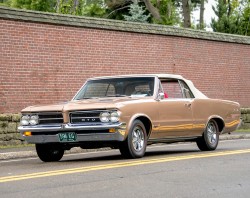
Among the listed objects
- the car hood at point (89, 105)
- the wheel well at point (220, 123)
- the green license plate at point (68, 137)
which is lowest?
the wheel well at point (220, 123)

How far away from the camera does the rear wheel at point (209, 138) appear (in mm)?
14992

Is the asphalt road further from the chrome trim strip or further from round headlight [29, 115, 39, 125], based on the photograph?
round headlight [29, 115, 39, 125]

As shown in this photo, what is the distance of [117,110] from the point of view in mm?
12422

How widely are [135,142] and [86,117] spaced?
39.0 inches

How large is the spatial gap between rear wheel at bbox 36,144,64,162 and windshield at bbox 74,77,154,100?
120 cm

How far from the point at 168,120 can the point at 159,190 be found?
5.24m

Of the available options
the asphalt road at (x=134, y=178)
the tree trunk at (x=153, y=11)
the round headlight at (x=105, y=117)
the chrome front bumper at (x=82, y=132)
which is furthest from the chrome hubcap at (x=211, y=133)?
the tree trunk at (x=153, y=11)

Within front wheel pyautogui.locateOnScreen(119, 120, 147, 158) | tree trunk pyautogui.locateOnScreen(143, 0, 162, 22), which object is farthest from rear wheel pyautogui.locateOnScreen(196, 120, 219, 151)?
tree trunk pyautogui.locateOnScreen(143, 0, 162, 22)

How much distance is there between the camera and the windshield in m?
13.8

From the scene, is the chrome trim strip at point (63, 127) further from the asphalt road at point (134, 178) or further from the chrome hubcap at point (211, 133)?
the chrome hubcap at point (211, 133)

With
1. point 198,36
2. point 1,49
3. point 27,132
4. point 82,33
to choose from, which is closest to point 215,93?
point 198,36

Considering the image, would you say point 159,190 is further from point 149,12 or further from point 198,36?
point 149,12

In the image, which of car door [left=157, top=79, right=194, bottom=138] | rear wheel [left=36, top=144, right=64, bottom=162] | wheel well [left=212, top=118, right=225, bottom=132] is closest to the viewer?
rear wheel [left=36, top=144, right=64, bottom=162]

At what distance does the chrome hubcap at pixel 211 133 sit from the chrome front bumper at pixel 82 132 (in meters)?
3.27
